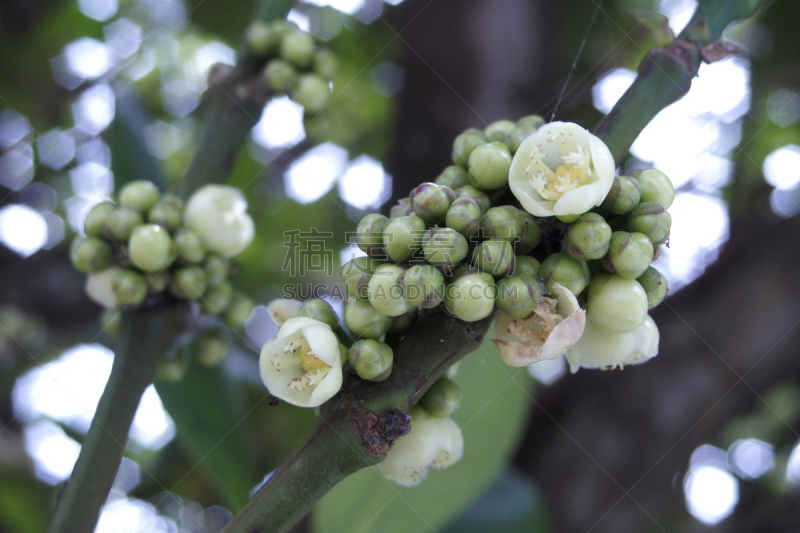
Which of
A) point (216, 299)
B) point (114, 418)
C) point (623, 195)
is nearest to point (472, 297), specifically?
point (623, 195)

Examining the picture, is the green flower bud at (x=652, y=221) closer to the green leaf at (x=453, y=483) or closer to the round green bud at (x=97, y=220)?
the green leaf at (x=453, y=483)

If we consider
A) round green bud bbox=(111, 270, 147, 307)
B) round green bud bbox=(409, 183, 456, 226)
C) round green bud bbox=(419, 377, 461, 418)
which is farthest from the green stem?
round green bud bbox=(409, 183, 456, 226)

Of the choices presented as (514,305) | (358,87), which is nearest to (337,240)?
(358,87)

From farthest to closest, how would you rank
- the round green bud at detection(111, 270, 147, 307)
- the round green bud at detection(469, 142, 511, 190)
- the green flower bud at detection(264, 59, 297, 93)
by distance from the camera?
the green flower bud at detection(264, 59, 297, 93), the round green bud at detection(111, 270, 147, 307), the round green bud at detection(469, 142, 511, 190)

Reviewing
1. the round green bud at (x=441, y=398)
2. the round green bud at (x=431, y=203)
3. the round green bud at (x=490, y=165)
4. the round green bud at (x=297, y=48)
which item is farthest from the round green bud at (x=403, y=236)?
the round green bud at (x=297, y=48)

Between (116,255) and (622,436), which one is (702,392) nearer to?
(622,436)

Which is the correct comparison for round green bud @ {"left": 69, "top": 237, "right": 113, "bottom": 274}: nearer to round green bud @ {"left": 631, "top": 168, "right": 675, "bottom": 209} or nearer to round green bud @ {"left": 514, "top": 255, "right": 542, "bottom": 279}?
round green bud @ {"left": 514, "top": 255, "right": 542, "bottom": 279}
